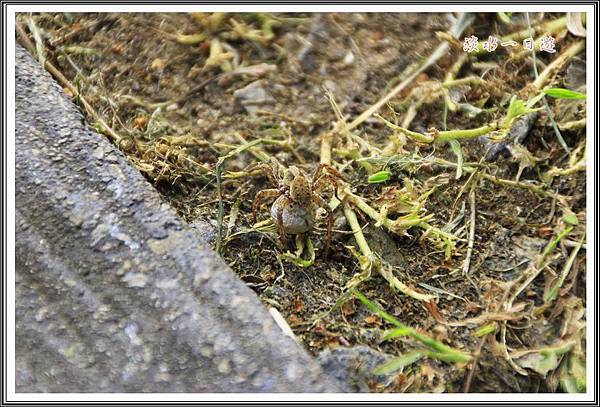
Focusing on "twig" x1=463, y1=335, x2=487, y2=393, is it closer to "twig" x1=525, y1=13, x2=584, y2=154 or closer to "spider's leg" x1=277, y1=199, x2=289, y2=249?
"spider's leg" x1=277, y1=199, x2=289, y2=249

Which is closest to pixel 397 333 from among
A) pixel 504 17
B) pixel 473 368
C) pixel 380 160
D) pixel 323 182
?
pixel 473 368

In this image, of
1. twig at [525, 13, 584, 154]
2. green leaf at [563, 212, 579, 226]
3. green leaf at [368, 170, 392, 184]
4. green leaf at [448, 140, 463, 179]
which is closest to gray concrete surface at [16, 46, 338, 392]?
green leaf at [368, 170, 392, 184]

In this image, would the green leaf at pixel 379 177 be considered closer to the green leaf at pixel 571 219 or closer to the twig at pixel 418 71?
the twig at pixel 418 71

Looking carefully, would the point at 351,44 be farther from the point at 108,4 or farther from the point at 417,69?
the point at 108,4

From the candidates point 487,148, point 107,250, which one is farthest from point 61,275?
point 487,148

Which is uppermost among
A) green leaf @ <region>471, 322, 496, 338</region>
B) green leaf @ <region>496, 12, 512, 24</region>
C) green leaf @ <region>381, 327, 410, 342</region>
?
green leaf @ <region>496, 12, 512, 24</region>

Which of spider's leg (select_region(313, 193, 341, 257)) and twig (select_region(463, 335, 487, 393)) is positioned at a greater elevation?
spider's leg (select_region(313, 193, 341, 257))
